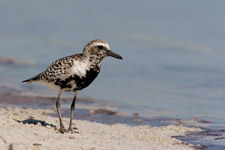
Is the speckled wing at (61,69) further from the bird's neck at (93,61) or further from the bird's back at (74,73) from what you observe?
the bird's neck at (93,61)

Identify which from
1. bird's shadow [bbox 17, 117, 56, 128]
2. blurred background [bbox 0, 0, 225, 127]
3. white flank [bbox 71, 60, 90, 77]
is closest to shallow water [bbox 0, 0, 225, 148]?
blurred background [bbox 0, 0, 225, 127]

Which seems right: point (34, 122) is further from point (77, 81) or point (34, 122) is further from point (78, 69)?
point (78, 69)

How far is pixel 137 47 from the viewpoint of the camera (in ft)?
73.5

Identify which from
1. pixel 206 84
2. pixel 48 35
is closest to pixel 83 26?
pixel 48 35

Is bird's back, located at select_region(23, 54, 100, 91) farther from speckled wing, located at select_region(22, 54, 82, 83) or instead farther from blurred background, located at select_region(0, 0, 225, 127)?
blurred background, located at select_region(0, 0, 225, 127)

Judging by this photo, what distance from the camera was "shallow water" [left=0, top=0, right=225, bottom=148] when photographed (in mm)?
14422

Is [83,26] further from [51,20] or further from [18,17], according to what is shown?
[18,17]

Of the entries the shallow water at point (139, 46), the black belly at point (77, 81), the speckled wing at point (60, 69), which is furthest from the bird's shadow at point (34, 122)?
the shallow water at point (139, 46)

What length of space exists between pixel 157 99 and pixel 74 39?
985 cm

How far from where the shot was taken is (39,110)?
12.3 m

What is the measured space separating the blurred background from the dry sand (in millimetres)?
2195

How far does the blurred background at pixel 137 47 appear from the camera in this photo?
14508 mm

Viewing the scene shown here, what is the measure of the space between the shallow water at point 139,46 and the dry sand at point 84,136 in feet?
6.42

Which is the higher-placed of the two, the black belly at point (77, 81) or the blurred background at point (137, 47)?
the blurred background at point (137, 47)
